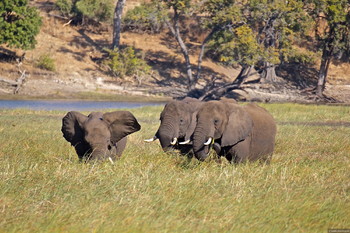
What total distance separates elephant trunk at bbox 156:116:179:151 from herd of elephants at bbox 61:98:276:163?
712mm

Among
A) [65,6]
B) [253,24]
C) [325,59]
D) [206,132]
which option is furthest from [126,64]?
[206,132]

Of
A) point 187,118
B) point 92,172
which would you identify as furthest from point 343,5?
point 92,172

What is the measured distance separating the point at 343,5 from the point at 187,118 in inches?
1209

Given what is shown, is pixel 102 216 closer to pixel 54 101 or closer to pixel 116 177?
pixel 116 177

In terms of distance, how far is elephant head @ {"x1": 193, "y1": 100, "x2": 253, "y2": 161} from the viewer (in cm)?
1217

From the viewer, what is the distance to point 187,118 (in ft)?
47.7

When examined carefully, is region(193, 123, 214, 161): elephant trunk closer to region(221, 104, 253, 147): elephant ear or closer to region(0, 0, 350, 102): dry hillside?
region(221, 104, 253, 147): elephant ear

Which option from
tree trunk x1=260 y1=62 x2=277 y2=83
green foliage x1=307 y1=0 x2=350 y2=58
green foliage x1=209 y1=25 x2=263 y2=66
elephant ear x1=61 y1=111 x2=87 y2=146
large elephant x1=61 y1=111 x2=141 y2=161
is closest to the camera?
large elephant x1=61 y1=111 x2=141 y2=161

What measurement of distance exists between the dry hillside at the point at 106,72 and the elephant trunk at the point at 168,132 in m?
27.3

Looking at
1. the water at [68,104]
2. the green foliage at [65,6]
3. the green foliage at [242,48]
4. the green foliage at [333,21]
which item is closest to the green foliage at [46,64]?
the water at [68,104]

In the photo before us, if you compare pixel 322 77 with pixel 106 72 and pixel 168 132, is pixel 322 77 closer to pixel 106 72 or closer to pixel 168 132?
pixel 106 72

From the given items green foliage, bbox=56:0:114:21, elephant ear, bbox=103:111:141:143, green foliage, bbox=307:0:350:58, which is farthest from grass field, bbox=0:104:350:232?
green foliage, bbox=56:0:114:21

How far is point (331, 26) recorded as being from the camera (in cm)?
4397

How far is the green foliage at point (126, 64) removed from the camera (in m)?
46.1
